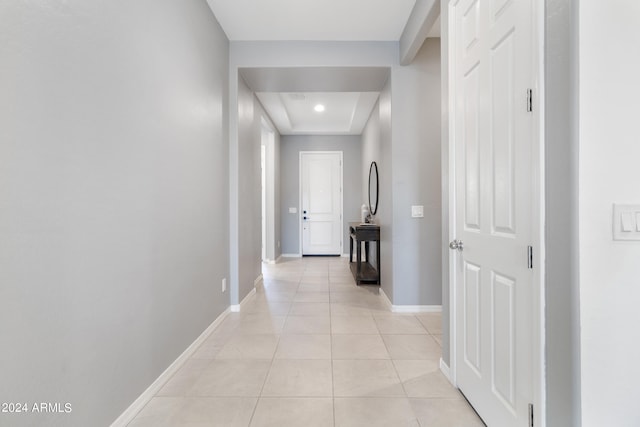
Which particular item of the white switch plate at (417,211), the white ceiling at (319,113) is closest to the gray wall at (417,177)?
the white switch plate at (417,211)

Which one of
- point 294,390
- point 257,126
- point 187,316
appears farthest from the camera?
point 257,126

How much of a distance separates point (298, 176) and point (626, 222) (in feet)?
20.4

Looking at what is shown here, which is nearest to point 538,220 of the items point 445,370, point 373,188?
point 445,370

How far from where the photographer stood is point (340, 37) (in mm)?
Answer: 3148

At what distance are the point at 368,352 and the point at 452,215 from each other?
1.20 metres

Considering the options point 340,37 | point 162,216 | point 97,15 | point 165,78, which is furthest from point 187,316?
point 340,37

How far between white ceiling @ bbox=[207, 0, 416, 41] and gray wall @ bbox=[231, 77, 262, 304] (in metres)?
0.62

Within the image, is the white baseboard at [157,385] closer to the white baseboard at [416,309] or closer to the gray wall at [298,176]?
the white baseboard at [416,309]

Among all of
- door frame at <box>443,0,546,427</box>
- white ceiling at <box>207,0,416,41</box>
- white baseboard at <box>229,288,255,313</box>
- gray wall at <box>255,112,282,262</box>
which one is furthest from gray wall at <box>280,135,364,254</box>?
door frame at <box>443,0,546,427</box>

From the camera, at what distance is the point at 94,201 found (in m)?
1.33

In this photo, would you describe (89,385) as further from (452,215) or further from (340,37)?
(340,37)

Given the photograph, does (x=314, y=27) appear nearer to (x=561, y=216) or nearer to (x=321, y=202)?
(x=561, y=216)

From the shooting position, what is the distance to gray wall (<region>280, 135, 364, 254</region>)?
22.8 feet

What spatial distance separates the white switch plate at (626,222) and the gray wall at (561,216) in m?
0.12
